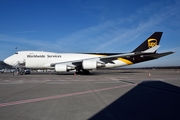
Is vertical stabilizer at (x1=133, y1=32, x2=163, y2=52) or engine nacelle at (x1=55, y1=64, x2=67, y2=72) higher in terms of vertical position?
vertical stabilizer at (x1=133, y1=32, x2=163, y2=52)

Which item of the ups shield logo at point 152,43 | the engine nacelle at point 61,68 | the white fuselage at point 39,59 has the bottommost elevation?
the engine nacelle at point 61,68

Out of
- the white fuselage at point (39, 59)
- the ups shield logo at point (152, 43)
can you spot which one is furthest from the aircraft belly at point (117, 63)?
the ups shield logo at point (152, 43)

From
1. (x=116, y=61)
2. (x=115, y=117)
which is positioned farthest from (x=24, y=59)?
(x=115, y=117)

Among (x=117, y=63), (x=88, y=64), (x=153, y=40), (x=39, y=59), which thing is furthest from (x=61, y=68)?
(x=153, y=40)

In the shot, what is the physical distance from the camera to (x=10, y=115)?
3877mm

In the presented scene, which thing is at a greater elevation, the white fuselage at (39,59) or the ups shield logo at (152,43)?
the ups shield logo at (152,43)

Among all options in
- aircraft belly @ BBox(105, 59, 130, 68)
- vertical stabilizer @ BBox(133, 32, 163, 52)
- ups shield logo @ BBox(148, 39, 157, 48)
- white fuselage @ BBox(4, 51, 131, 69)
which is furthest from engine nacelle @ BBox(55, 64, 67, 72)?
ups shield logo @ BBox(148, 39, 157, 48)

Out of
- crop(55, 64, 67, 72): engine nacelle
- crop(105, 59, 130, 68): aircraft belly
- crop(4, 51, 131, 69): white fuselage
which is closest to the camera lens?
crop(55, 64, 67, 72): engine nacelle

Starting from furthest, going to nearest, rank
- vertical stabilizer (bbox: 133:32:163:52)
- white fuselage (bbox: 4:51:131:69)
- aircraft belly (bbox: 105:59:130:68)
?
vertical stabilizer (bbox: 133:32:163:52), aircraft belly (bbox: 105:59:130:68), white fuselage (bbox: 4:51:131:69)

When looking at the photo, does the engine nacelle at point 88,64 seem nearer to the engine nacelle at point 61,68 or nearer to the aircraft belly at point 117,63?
the engine nacelle at point 61,68

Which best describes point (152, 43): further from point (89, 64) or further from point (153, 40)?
point (89, 64)

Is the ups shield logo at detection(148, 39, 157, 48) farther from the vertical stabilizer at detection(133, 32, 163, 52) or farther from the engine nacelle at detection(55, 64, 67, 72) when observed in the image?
the engine nacelle at detection(55, 64, 67, 72)

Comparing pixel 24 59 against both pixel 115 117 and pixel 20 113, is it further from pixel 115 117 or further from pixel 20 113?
pixel 115 117

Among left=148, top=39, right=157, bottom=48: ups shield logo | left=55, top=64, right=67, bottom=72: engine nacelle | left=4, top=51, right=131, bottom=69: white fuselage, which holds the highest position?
left=148, top=39, right=157, bottom=48: ups shield logo
